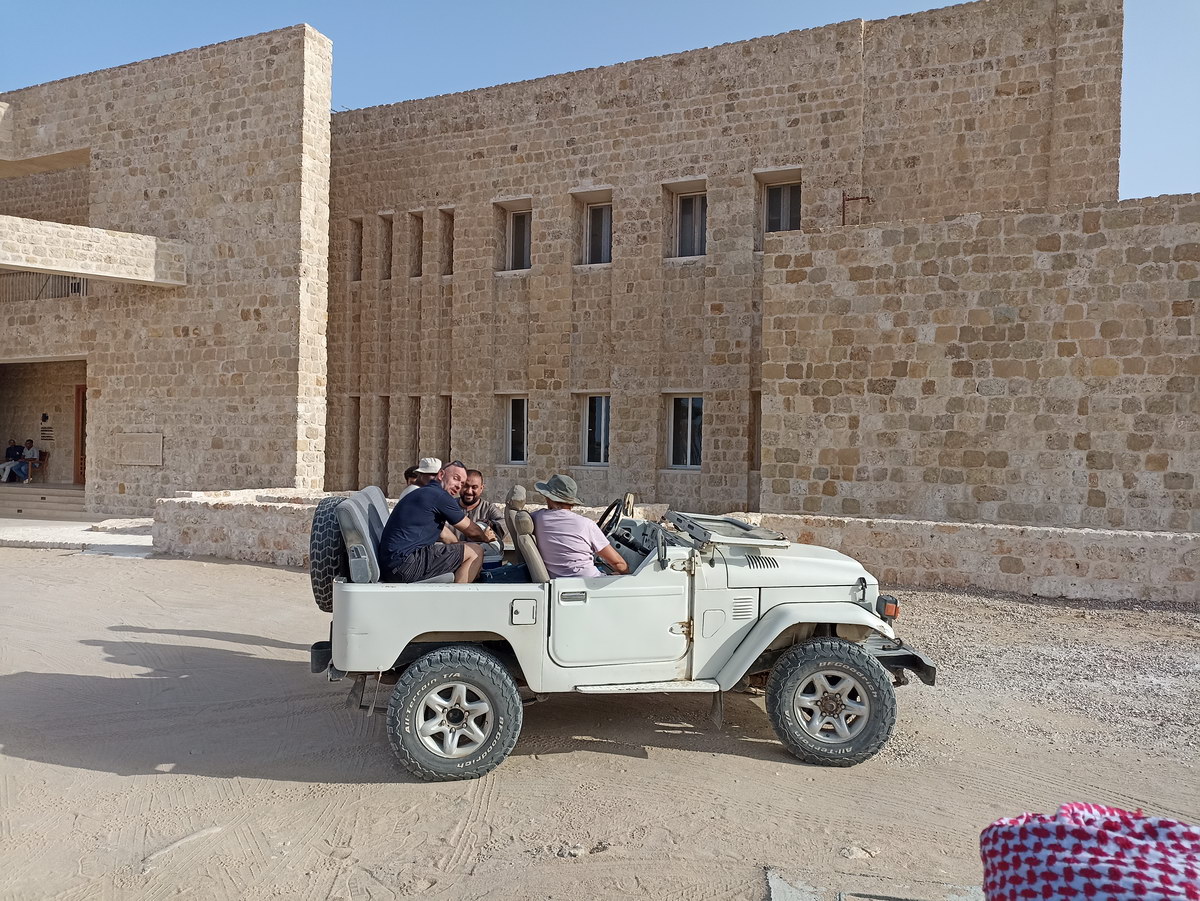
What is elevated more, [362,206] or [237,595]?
[362,206]

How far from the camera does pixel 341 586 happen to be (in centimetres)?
452

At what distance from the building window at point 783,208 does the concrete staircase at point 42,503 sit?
1435 cm

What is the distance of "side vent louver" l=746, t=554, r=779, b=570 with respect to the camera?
15.7 ft

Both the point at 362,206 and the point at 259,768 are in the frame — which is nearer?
the point at 259,768

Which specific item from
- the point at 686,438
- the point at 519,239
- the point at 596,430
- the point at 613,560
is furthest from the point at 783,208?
the point at 613,560

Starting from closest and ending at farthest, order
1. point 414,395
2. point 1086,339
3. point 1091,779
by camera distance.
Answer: point 1091,779 < point 1086,339 < point 414,395

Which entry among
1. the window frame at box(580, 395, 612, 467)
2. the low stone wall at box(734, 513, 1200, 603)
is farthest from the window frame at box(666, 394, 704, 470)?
the low stone wall at box(734, 513, 1200, 603)

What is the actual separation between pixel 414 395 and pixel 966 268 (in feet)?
38.6

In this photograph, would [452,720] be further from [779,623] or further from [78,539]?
[78,539]

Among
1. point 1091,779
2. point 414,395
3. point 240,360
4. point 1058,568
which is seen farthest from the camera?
point 414,395

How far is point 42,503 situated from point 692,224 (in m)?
14.7

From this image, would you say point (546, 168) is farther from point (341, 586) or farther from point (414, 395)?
point (341, 586)

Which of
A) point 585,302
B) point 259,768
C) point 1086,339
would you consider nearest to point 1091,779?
point 259,768

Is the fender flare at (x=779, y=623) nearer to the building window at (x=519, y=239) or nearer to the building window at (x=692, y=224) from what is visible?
the building window at (x=692, y=224)
